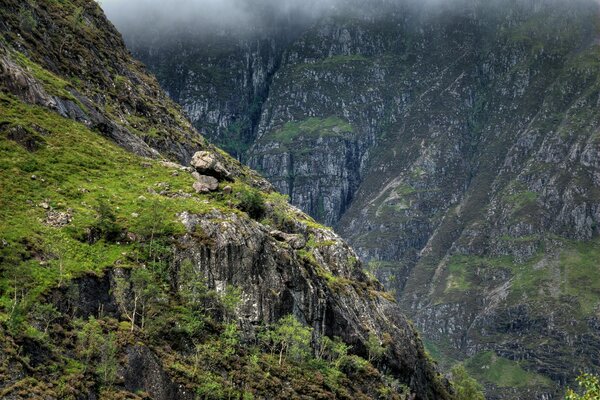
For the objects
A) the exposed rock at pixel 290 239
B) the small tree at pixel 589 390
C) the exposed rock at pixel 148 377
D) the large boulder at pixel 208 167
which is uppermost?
the large boulder at pixel 208 167

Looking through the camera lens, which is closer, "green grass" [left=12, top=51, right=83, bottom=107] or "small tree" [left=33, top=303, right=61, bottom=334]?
"small tree" [left=33, top=303, right=61, bottom=334]

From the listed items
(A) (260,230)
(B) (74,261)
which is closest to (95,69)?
(A) (260,230)

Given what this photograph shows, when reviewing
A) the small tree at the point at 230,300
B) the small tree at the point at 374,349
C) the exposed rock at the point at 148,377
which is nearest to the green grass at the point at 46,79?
the small tree at the point at 230,300

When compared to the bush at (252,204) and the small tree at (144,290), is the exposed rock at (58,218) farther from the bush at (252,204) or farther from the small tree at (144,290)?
the bush at (252,204)

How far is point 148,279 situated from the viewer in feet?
337

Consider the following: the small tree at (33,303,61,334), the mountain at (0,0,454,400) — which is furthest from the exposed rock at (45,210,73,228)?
the small tree at (33,303,61,334)

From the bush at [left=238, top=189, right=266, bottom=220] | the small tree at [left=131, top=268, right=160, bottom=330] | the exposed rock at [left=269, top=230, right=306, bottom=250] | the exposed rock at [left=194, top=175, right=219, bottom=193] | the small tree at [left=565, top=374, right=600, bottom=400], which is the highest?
the exposed rock at [left=194, top=175, right=219, bottom=193]

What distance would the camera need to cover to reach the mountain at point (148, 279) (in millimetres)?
89938

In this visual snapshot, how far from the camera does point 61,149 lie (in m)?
127

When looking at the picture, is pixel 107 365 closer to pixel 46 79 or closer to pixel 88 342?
pixel 88 342

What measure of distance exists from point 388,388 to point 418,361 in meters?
33.0

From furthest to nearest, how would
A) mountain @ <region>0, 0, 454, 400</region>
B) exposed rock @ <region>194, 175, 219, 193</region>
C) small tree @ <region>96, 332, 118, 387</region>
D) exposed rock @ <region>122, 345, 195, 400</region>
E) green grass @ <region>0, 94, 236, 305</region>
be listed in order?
1. exposed rock @ <region>194, 175, 219, 193</region>
2. green grass @ <region>0, 94, 236, 305</region>
3. exposed rock @ <region>122, 345, 195, 400</region>
4. mountain @ <region>0, 0, 454, 400</region>
5. small tree @ <region>96, 332, 118, 387</region>

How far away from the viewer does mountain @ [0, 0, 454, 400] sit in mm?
89938

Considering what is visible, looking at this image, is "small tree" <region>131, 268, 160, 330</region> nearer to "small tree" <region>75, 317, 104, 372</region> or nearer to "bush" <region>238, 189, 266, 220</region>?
"small tree" <region>75, 317, 104, 372</region>
